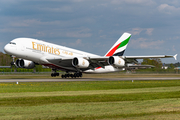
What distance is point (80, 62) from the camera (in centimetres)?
4369

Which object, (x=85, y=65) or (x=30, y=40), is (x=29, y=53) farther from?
(x=85, y=65)

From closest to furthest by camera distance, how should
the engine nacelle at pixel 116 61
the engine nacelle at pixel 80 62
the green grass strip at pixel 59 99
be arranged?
the green grass strip at pixel 59 99 → the engine nacelle at pixel 116 61 → the engine nacelle at pixel 80 62

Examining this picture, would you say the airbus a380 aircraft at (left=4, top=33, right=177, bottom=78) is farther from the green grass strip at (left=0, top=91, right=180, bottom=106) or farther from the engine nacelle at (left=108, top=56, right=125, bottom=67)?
the green grass strip at (left=0, top=91, right=180, bottom=106)

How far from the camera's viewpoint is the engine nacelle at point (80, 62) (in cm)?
4366

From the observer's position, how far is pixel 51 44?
46.8m

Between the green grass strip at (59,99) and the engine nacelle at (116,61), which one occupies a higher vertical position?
the engine nacelle at (116,61)

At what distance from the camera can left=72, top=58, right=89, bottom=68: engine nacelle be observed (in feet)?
143

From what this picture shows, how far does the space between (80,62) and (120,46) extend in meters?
13.7

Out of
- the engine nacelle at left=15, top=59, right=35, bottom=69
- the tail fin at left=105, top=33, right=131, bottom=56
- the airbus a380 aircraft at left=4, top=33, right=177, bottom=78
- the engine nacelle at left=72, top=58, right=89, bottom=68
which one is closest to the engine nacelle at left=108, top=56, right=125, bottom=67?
the airbus a380 aircraft at left=4, top=33, right=177, bottom=78

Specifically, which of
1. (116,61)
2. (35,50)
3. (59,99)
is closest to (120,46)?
(116,61)

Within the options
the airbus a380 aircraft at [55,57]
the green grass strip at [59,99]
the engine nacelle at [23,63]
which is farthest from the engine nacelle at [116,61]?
the green grass strip at [59,99]

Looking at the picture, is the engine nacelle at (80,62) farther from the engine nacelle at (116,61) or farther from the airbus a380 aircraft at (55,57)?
the engine nacelle at (116,61)

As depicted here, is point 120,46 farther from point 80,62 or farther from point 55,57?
point 55,57

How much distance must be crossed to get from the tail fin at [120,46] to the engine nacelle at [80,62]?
10305 millimetres
